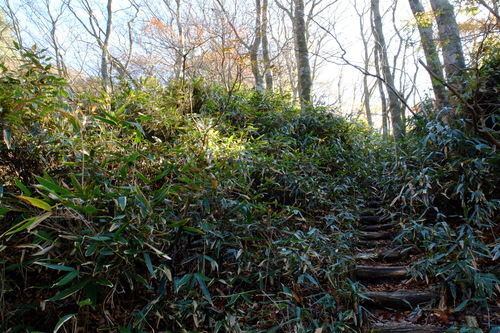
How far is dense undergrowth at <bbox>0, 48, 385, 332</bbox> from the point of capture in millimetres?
1699

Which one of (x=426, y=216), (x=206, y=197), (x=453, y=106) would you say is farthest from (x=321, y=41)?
(x=206, y=197)

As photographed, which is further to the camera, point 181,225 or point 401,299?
point 401,299

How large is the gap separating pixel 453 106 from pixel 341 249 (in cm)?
256

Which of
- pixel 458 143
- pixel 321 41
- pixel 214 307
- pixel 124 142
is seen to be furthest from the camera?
pixel 321 41

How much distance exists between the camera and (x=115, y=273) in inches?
70.4

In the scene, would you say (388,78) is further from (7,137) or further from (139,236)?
(7,137)

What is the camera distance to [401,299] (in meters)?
2.26

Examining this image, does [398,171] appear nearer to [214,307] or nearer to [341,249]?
[341,249]

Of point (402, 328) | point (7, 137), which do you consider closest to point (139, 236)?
point (7, 137)

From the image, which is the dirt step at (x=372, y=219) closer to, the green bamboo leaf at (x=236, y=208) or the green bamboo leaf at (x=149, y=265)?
the green bamboo leaf at (x=236, y=208)

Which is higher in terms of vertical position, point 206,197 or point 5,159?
point 5,159

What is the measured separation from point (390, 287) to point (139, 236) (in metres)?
2.18

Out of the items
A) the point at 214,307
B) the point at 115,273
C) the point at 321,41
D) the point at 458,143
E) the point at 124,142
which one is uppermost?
the point at 321,41

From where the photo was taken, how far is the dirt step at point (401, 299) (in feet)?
7.38
